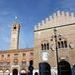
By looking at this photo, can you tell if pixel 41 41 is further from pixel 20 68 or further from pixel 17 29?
pixel 17 29

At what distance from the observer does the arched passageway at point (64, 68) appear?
30431 mm

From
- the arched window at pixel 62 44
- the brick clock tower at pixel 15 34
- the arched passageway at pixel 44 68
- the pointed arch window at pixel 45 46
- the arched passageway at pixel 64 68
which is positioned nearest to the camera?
the arched passageway at pixel 64 68

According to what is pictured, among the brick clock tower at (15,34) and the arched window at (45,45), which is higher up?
the brick clock tower at (15,34)

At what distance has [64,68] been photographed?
30891 mm

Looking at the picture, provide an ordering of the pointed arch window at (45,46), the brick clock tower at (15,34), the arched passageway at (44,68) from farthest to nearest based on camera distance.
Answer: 1. the brick clock tower at (15,34)
2. the pointed arch window at (45,46)
3. the arched passageway at (44,68)

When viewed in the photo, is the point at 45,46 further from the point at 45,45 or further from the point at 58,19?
the point at 58,19

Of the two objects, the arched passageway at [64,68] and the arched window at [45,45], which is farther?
the arched window at [45,45]

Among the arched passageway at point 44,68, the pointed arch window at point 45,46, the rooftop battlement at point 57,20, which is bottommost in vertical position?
the arched passageway at point 44,68

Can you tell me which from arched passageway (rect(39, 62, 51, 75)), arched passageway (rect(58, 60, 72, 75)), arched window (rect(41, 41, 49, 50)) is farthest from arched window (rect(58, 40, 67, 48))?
arched passageway (rect(39, 62, 51, 75))

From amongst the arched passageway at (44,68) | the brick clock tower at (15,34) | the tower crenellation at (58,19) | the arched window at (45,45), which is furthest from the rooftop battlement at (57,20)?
the brick clock tower at (15,34)

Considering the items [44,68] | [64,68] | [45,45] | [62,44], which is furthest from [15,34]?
[64,68]

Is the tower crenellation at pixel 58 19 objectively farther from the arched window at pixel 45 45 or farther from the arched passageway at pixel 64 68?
the arched passageway at pixel 64 68

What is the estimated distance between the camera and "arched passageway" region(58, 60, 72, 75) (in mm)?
30431

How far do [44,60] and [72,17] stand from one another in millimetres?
8555
